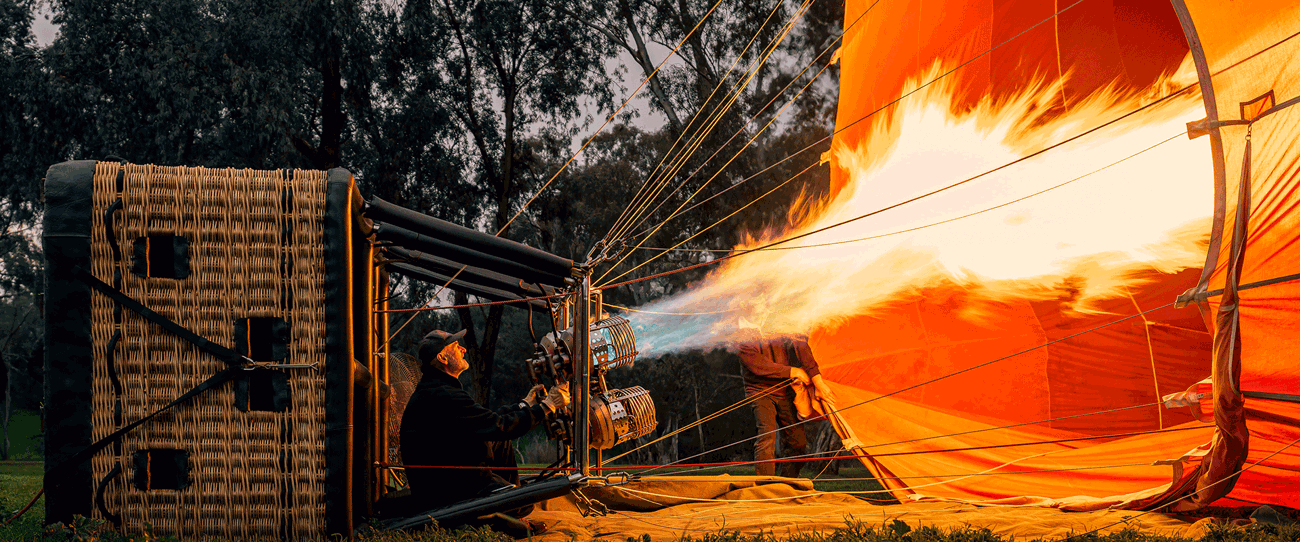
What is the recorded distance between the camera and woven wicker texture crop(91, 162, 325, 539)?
309cm

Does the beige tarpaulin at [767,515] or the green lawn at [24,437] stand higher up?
the beige tarpaulin at [767,515]

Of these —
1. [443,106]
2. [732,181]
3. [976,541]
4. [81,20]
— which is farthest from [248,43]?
[976,541]

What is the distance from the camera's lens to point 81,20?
1101 cm

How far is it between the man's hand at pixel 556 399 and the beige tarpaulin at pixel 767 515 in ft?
1.90

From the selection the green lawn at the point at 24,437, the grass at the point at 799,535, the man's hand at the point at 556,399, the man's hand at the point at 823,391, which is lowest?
the green lawn at the point at 24,437

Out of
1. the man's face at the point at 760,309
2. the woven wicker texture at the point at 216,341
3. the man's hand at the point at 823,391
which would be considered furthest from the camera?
the man's hand at the point at 823,391

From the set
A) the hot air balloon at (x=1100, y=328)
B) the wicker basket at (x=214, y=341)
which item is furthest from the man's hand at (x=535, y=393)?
the hot air balloon at (x=1100, y=328)

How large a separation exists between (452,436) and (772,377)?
351cm

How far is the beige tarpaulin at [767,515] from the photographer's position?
153 inches

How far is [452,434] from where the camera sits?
3828 mm

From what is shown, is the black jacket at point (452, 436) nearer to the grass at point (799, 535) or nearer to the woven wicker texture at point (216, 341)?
the grass at point (799, 535)

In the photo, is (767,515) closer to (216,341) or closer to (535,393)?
(535,393)

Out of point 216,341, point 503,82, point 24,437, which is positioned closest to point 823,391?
point 216,341

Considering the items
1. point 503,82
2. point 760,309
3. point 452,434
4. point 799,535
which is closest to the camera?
point 799,535
